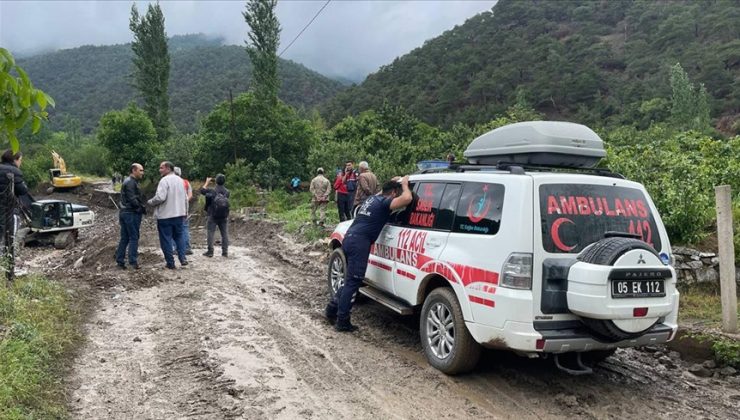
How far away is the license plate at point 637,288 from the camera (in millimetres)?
3975

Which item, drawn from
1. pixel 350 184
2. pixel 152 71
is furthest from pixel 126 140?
pixel 350 184

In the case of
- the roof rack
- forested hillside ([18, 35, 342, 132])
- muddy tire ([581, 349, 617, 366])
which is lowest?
muddy tire ([581, 349, 617, 366])

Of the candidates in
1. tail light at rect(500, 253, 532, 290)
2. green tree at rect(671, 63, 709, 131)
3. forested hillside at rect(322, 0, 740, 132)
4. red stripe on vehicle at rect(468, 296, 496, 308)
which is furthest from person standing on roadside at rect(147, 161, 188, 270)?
forested hillside at rect(322, 0, 740, 132)

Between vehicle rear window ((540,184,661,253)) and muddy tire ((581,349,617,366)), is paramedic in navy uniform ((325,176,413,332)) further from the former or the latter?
muddy tire ((581,349,617,366))

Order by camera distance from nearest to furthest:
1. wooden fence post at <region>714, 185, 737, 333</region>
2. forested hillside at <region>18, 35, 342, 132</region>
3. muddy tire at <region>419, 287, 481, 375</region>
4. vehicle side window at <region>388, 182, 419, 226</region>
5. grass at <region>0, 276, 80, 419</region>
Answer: grass at <region>0, 276, 80, 419</region> → muddy tire at <region>419, 287, 481, 375</region> → wooden fence post at <region>714, 185, 737, 333</region> → vehicle side window at <region>388, 182, 419, 226</region> → forested hillside at <region>18, 35, 342, 132</region>

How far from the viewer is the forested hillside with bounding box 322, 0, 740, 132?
63281mm

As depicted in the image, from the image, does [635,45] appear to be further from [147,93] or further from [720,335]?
[720,335]

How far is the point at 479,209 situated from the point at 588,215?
2.97ft

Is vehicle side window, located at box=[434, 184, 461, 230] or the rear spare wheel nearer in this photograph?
the rear spare wheel

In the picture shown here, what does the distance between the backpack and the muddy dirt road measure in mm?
3830

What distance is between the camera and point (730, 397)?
4605 mm

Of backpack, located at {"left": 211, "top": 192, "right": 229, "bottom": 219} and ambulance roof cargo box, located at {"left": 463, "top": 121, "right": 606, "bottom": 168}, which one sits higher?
ambulance roof cargo box, located at {"left": 463, "top": 121, "right": 606, "bottom": 168}

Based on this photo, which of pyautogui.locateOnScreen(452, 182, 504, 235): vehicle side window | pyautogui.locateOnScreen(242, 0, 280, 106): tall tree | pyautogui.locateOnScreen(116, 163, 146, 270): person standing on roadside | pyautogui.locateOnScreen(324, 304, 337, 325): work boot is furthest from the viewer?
pyautogui.locateOnScreen(242, 0, 280, 106): tall tree

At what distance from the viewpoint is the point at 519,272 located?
13.6ft
